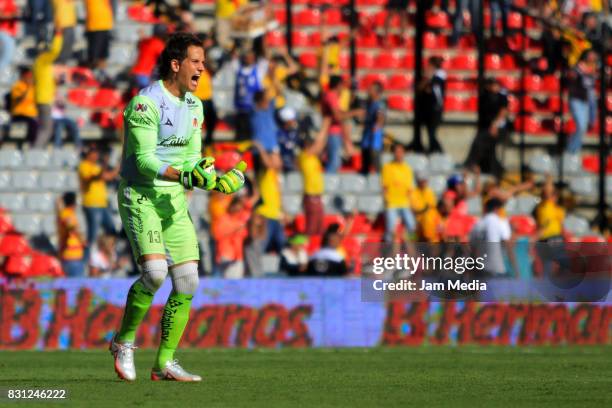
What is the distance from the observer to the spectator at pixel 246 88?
61.9 feet

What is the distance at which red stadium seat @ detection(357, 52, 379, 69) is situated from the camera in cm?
2208

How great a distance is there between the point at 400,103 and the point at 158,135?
12.8 m

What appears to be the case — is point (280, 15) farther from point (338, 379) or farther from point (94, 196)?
point (338, 379)

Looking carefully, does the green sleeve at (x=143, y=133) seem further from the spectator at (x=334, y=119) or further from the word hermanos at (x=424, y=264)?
the spectator at (x=334, y=119)

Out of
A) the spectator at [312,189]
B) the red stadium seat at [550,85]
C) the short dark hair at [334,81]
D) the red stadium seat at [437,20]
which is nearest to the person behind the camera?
the spectator at [312,189]

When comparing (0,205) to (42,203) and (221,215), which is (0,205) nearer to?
(42,203)

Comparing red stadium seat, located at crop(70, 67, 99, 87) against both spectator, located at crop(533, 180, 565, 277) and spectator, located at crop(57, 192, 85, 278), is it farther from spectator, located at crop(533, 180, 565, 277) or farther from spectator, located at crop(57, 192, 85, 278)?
spectator, located at crop(533, 180, 565, 277)

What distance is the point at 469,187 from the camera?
1920 cm

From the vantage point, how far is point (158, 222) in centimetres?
923

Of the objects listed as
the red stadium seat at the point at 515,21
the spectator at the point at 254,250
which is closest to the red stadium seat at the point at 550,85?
the red stadium seat at the point at 515,21

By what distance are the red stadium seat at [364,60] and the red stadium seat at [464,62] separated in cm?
121

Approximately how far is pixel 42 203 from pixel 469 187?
18.2ft

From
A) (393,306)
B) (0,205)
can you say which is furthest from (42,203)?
(393,306)

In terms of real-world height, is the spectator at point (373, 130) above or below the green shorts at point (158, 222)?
below
